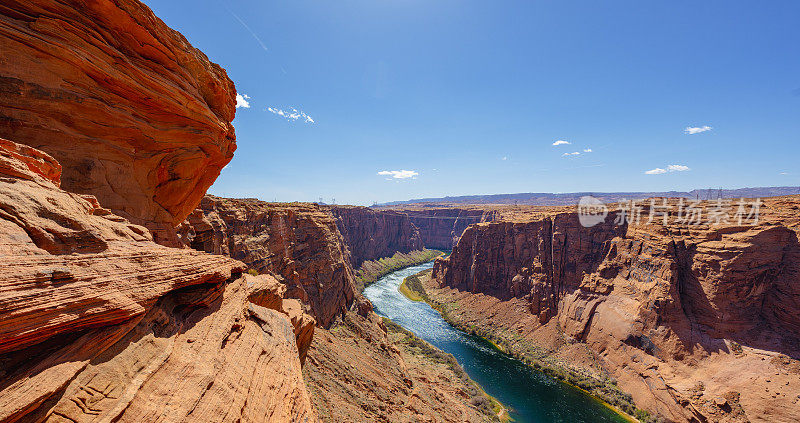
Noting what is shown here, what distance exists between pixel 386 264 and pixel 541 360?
85.9 metres

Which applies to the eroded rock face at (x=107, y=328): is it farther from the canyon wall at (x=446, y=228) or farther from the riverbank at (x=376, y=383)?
the canyon wall at (x=446, y=228)

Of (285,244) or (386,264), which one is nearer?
(285,244)

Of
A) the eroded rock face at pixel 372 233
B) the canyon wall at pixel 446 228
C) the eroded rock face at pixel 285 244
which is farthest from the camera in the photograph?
the canyon wall at pixel 446 228

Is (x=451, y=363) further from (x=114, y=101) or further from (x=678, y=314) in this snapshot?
(x=114, y=101)

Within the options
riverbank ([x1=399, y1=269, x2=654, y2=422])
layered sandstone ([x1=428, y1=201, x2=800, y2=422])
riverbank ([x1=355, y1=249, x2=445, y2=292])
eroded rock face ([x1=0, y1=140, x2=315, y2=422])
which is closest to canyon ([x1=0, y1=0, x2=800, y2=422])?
eroded rock face ([x1=0, y1=140, x2=315, y2=422])

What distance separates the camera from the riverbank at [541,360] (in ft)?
124

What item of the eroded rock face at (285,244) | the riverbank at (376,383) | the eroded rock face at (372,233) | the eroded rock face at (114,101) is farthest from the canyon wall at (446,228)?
the eroded rock face at (114,101)

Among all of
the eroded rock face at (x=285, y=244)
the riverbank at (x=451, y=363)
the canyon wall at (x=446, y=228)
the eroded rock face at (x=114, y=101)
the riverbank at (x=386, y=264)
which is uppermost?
the eroded rock face at (x=114, y=101)

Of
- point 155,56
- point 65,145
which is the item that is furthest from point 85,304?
point 155,56

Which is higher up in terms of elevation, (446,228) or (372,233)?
(372,233)

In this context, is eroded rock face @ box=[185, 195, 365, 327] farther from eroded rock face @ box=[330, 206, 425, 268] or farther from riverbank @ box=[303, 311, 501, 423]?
eroded rock face @ box=[330, 206, 425, 268]

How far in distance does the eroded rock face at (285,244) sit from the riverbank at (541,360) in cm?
3168

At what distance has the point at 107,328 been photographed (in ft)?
22.7

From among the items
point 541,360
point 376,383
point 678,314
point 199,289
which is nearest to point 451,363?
point 541,360
